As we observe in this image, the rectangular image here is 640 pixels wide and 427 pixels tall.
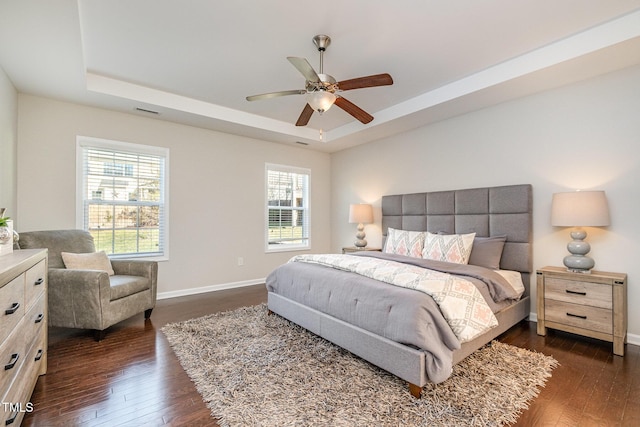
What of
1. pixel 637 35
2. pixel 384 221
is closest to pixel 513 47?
pixel 637 35

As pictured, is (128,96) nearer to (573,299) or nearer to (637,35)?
(637,35)

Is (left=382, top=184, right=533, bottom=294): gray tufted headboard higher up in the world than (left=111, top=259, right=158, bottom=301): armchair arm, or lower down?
higher up

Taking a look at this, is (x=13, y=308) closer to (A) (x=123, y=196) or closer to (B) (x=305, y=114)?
(B) (x=305, y=114)

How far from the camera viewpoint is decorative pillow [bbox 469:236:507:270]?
3.30 m

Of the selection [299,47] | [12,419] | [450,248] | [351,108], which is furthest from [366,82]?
[12,419]

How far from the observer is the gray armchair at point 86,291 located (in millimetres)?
2779

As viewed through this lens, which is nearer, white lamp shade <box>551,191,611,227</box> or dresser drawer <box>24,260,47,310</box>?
dresser drawer <box>24,260,47,310</box>

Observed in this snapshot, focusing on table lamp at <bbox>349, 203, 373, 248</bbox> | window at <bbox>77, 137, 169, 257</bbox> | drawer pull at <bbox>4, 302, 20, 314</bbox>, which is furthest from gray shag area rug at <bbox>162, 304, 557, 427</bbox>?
table lamp at <bbox>349, 203, 373, 248</bbox>

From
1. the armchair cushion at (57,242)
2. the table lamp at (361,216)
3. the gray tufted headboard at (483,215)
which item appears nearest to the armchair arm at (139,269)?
the armchair cushion at (57,242)

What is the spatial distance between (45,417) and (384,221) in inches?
170

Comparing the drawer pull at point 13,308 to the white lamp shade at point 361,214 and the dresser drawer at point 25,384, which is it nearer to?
the dresser drawer at point 25,384

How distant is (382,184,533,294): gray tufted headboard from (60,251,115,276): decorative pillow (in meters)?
3.90

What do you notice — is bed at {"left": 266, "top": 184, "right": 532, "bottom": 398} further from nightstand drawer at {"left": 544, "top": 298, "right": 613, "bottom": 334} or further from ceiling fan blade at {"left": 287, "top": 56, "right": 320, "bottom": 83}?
ceiling fan blade at {"left": 287, "top": 56, "right": 320, "bottom": 83}

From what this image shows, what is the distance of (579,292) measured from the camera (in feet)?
9.05
